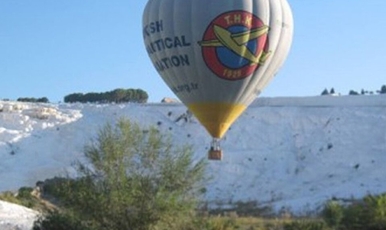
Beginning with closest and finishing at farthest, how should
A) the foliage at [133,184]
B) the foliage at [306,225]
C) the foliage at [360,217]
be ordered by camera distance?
the foliage at [133,184], the foliage at [306,225], the foliage at [360,217]

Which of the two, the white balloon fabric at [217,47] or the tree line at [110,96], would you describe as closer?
the white balloon fabric at [217,47]

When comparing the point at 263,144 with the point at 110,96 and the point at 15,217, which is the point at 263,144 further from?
the point at 110,96

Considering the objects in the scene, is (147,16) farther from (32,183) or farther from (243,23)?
(32,183)

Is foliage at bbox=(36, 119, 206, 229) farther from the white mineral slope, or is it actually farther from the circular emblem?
the circular emblem

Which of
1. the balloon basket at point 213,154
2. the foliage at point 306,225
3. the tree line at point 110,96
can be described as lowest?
the foliage at point 306,225

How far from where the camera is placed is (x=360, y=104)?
1886 inches

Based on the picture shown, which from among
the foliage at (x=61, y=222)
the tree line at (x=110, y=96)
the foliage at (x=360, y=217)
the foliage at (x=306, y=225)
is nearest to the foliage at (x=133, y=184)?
the foliage at (x=61, y=222)

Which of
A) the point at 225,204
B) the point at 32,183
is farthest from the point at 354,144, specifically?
the point at 32,183

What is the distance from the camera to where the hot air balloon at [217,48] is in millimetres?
19312

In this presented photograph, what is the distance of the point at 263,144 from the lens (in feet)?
146

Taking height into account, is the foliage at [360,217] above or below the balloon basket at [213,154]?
below

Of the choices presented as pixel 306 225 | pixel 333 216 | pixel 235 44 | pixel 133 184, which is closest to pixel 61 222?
pixel 133 184

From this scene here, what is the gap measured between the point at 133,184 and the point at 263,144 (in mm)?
24591

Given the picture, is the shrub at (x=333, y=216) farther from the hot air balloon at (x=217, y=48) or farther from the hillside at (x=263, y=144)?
the hillside at (x=263, y=144)
